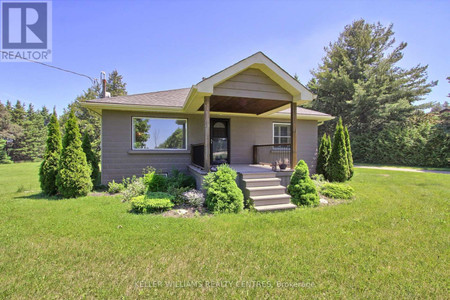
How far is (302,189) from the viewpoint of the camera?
5.18m

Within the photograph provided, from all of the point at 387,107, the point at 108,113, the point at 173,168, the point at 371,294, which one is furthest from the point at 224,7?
the point at 387,107

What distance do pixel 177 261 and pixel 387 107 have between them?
2050 cm

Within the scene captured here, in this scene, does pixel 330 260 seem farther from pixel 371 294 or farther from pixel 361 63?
pixel 361 63

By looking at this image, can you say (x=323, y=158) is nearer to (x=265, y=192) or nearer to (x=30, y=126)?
(x=265, y=192)

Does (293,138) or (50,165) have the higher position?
(293,138)

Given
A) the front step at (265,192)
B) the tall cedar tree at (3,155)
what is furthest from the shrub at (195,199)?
the tall cedar tree at (3,155)

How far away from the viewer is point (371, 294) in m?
2.03

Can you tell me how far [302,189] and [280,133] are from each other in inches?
178

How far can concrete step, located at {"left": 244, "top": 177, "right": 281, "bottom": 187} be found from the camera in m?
5.19

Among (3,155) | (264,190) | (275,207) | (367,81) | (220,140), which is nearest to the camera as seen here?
(275,207)

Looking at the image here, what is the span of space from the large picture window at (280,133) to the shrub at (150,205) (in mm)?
6010

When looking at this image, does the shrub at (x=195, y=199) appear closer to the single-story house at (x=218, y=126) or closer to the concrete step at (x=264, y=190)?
the single-story house at (x=218, y=126)

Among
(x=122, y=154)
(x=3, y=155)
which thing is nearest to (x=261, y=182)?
(x=122, y=154)

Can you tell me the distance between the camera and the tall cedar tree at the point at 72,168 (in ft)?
18.2
